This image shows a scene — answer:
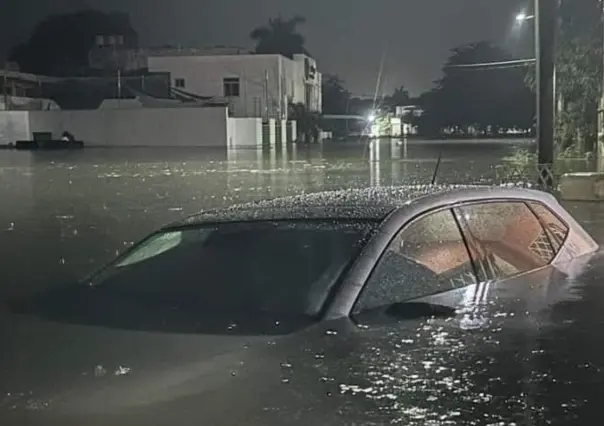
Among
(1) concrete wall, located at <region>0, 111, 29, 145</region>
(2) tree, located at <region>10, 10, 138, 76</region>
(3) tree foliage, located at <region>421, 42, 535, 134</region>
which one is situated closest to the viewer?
(1) concrete wall, located at <region>0, 111, 29, 145</region>

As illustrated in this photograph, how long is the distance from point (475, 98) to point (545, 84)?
70100mm

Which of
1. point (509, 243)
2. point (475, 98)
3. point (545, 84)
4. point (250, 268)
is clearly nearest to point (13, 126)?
point (475, 98)

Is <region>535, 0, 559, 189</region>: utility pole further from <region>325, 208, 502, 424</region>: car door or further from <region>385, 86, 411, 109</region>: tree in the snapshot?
<region>385, 86, 411, 109</region>: tree

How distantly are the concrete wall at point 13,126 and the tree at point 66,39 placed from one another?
24.3m

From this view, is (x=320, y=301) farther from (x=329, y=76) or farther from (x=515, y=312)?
(x=329, y=76)

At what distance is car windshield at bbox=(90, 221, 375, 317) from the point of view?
5199mm

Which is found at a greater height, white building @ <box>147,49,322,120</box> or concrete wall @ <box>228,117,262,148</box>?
white building @ <box>147,49,322,120</box>

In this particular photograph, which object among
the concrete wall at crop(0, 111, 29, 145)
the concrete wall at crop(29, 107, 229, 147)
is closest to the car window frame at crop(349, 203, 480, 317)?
the concrete wall at crop(29, 107, 229, 147)

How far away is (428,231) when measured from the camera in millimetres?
5570

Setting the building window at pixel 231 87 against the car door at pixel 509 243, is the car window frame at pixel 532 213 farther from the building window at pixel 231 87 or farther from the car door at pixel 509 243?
the building window at pixel 231 87

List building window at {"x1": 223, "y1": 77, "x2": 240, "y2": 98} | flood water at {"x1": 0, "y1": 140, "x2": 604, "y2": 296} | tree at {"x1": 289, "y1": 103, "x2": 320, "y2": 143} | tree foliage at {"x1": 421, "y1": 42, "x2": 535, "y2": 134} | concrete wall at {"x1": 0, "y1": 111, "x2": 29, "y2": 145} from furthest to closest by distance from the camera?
tree foliage at {"x1": 421, "y1": 42, "x2": 535, "y2": 134} < tree at {"x1": 289, "y1": 103, "x2": 320, "y2": 143} < building window at {"x1": 223, "y1": 77, "x2": 240, "y2": 98} < concrete wall at {"x1": 0, "y1": 111, "x2": 29, "y2": 145} < flood water at {"x1": 0, "y1": 140, "x2": 604, "y2": 296}

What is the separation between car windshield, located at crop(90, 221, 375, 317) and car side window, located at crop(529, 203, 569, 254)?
1814mm

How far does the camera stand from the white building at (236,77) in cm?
7400

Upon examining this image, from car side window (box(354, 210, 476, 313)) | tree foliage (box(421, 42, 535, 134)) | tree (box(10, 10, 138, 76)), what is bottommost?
car side window (box(354, 210, 476, 313))
